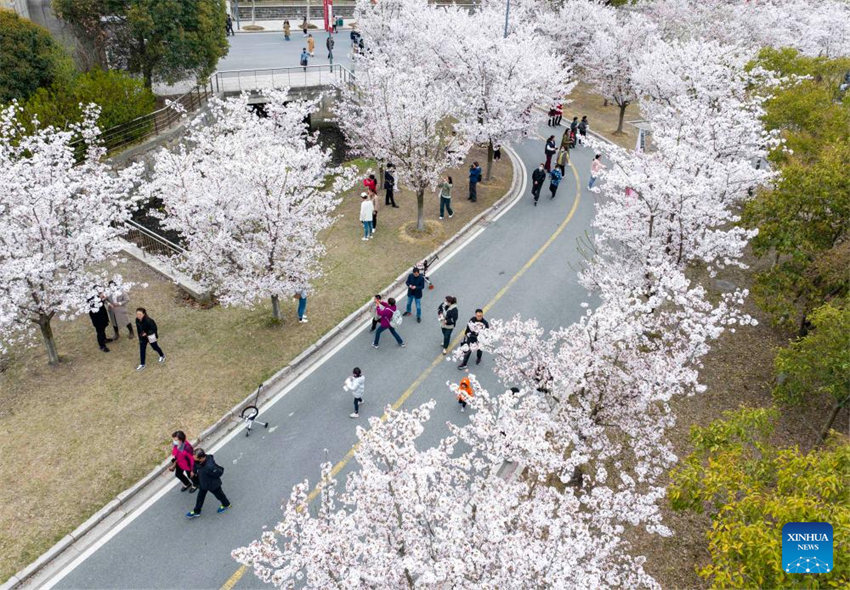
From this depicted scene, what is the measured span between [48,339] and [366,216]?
10.8m

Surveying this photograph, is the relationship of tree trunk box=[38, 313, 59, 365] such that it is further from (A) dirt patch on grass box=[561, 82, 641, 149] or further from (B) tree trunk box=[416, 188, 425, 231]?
(A) dirt patch on grass box=[561, 82, 641, 149]

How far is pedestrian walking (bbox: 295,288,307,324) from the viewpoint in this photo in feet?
53.6

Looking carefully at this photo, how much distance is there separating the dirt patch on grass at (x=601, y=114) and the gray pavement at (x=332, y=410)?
507 inches

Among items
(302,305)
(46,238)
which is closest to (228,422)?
(302,305)

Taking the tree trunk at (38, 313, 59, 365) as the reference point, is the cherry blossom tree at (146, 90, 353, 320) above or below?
above

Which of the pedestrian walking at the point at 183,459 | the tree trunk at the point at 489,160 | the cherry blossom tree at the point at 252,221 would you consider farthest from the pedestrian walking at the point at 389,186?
the pedestrian walking at the point at 183,459

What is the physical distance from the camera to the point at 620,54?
34.8 metres

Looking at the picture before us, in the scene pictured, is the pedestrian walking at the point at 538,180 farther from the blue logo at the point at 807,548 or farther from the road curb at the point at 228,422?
the blue logo at the point at 807,548

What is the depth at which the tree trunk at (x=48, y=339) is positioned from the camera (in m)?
14.4

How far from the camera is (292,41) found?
4400 centimetres

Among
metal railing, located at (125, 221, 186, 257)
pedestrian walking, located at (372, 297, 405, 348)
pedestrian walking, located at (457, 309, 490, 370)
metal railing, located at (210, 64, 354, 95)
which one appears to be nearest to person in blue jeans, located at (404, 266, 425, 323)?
pedestrian walking, located at (372, 297, 405, 348)

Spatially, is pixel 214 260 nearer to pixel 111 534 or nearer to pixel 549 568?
pixel 111 534

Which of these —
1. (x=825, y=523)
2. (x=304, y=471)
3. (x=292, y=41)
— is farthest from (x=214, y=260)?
(x=292, y=41)

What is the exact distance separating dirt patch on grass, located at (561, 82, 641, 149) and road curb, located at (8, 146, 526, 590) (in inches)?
631
